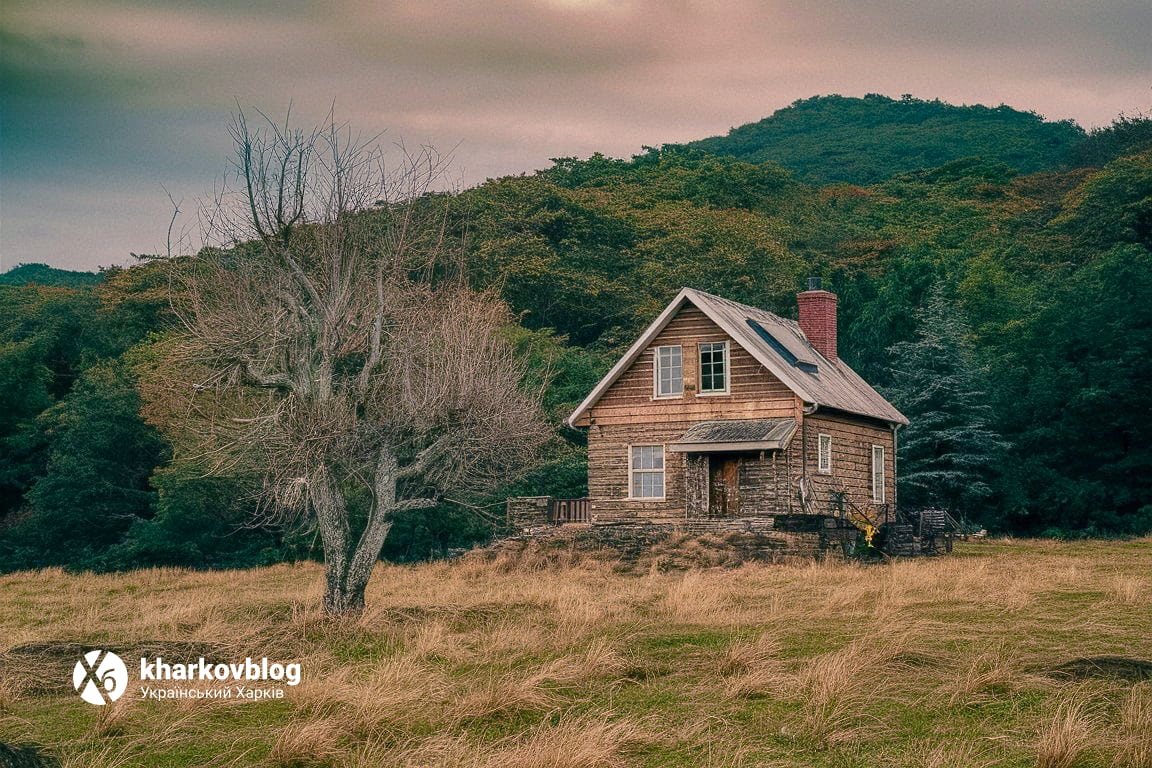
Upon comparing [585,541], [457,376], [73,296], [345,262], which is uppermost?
[73,296]

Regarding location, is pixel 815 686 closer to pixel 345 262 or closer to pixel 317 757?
pixel 317 757

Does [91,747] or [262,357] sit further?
[262,357]

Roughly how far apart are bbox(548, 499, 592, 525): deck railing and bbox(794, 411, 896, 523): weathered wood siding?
21.3ft

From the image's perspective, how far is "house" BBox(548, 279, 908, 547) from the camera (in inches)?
1184

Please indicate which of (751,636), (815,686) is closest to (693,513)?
(751,636)

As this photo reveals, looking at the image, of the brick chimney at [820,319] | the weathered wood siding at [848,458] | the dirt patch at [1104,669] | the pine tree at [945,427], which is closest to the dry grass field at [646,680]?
the dirt patch at [1104,669]

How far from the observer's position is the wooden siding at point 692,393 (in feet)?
101

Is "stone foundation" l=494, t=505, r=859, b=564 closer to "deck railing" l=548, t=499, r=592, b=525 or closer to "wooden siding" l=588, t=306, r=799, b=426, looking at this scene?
"deck railing" l=548, t=499, r=592, b=525

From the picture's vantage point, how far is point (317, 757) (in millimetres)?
9078

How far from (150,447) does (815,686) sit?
40.3 metres

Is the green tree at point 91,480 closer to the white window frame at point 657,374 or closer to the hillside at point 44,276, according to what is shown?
the white window frame at point 657,374

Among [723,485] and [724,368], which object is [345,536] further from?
[724,368]

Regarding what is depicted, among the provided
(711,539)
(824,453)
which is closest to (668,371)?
(824,453)

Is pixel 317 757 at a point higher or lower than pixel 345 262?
lower
